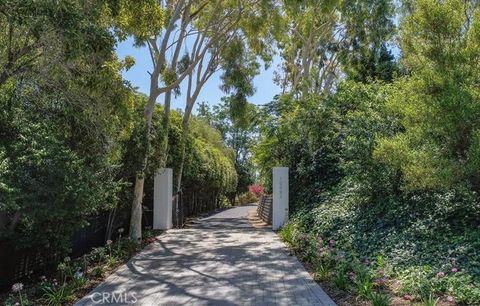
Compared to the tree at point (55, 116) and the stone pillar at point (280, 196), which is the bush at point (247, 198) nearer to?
the stone pillar at point (280, 196)

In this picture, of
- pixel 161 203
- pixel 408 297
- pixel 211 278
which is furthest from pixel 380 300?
pixel 161 203

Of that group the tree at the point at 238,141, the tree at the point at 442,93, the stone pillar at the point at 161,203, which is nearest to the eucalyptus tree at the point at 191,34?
the stone pillar at the point at 161,203

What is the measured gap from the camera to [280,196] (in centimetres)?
1521

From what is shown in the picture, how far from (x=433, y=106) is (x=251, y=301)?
3.99 meters

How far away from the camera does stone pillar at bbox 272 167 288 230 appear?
1523 cm

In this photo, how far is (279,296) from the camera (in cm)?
668

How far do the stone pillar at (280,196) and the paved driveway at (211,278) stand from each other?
3.30 m

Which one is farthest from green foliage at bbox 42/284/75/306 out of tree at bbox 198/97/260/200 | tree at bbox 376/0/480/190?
tree at bbox 198/97/260/200

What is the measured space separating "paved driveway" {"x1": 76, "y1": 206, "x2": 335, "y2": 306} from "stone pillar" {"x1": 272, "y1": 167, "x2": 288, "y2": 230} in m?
3.30

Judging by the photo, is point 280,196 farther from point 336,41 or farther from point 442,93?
point 336,41

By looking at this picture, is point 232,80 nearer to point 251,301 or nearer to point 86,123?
point 86,123

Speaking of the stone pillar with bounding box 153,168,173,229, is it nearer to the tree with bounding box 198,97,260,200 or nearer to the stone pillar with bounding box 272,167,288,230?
the stone pillar with bounding box 272,167,288,230

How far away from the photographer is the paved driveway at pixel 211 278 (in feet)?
21.5

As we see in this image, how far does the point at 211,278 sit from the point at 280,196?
7504mm
